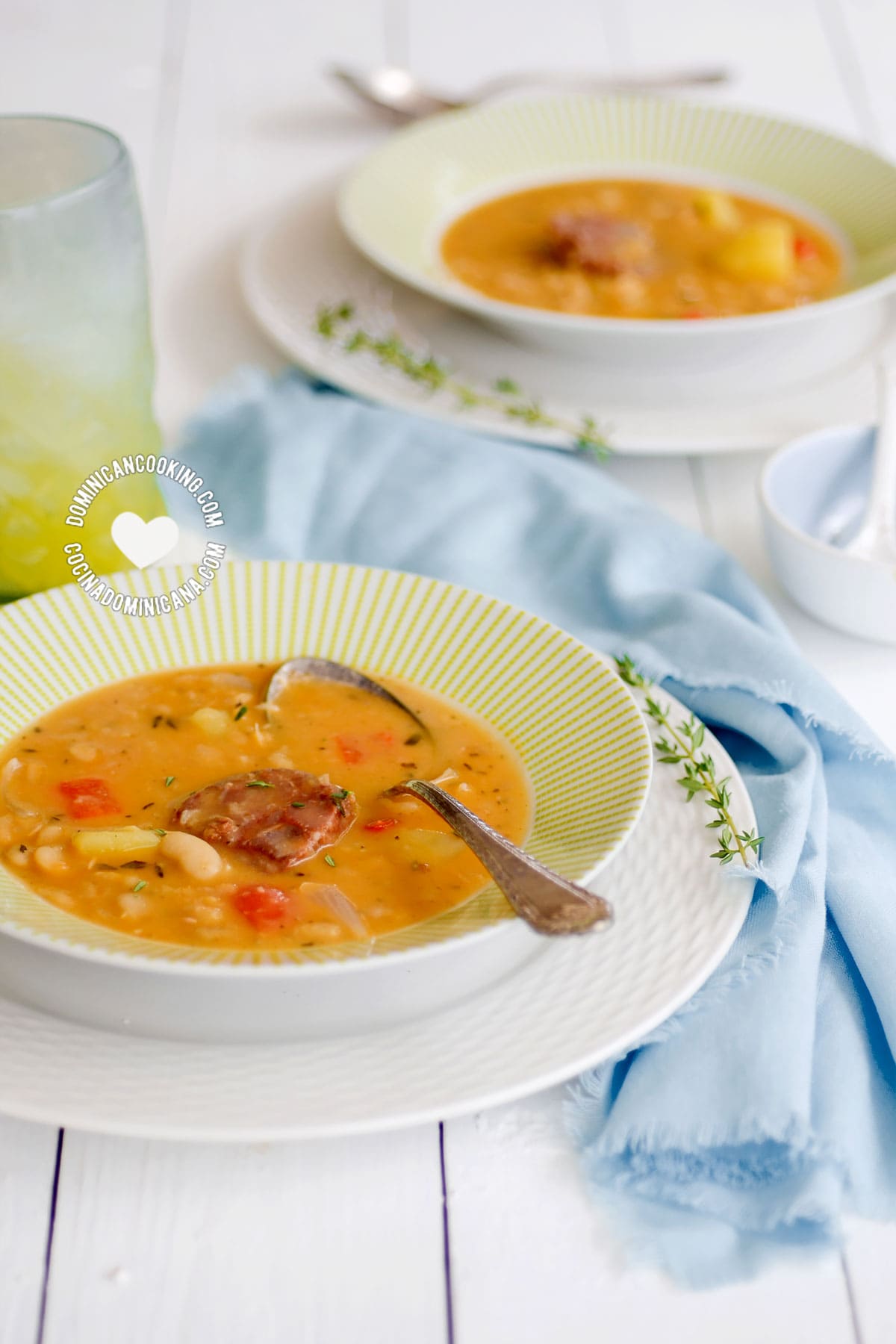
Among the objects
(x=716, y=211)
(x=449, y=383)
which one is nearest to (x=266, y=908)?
(x=449, y=383)

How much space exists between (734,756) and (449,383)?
1153 mm

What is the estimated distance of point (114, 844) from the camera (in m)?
1.80

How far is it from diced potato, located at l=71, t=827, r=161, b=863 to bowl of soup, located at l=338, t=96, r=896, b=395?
1.57m

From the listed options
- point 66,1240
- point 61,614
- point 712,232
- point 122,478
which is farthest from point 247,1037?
point 712,232

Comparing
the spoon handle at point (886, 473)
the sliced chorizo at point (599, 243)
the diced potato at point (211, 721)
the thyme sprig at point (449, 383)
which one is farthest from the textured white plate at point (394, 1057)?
the sliced chorizo at point (599, 243)

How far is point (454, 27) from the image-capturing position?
5.12 metres

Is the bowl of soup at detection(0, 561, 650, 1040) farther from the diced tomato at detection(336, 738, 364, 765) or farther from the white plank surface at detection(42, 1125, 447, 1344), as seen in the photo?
the white plank surface at detection(42, 1125, 447, 1344)

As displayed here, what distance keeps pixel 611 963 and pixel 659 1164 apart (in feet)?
0.76

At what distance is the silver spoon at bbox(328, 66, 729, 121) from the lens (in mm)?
4371

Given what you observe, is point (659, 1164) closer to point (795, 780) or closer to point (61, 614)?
point (795, 780)

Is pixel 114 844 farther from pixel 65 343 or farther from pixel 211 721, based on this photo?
pixel 65 343

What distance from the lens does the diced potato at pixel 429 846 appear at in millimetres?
1830

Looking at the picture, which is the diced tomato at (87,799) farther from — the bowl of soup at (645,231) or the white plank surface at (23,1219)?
the bowl of soup at (645,231)

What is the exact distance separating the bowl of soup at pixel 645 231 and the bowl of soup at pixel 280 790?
3.55 ft
